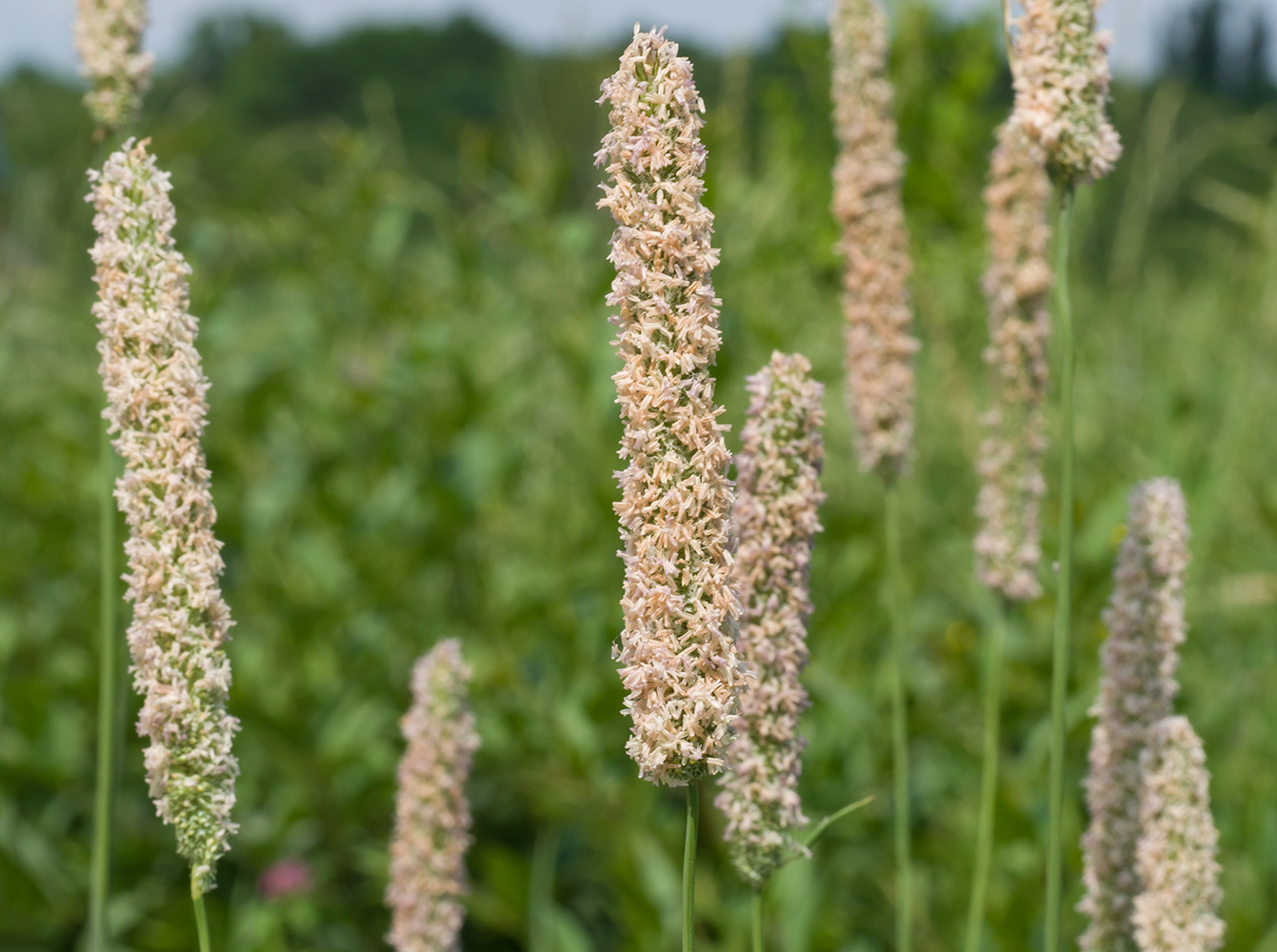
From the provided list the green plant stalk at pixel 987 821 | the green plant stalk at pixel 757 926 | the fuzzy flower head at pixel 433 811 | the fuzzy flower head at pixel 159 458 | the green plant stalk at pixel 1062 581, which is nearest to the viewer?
the fuzzy flower head at pixel 159 458

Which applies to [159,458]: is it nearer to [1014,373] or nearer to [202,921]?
[202,921]

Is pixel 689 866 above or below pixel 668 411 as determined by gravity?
below

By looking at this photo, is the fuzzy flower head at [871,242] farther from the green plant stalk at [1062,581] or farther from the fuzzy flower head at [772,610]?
the fuzzy flower head at [772,610]

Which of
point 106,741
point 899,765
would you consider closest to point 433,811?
point 106,741

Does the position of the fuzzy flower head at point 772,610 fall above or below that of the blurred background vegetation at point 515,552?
below

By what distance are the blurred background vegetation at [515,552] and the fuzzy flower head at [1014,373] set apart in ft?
2.14

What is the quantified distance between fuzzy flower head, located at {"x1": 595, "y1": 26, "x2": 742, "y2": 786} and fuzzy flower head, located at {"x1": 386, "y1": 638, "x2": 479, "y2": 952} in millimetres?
759

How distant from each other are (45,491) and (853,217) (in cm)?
369

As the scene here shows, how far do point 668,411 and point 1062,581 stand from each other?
2.13 ft

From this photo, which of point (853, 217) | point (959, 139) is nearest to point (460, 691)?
point (853, 217)

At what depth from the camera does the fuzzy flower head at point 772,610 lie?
4.65 ft

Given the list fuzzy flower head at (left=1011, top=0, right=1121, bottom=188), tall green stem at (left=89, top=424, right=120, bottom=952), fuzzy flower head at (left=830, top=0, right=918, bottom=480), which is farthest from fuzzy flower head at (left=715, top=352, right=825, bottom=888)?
fuzzy flower head at (left=830, top=0, right=918, bottom=480)

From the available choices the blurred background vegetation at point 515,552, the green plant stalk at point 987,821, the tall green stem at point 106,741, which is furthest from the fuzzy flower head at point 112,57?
the blurred background vegetation at point 515,552

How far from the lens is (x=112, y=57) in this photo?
1.83 meters
